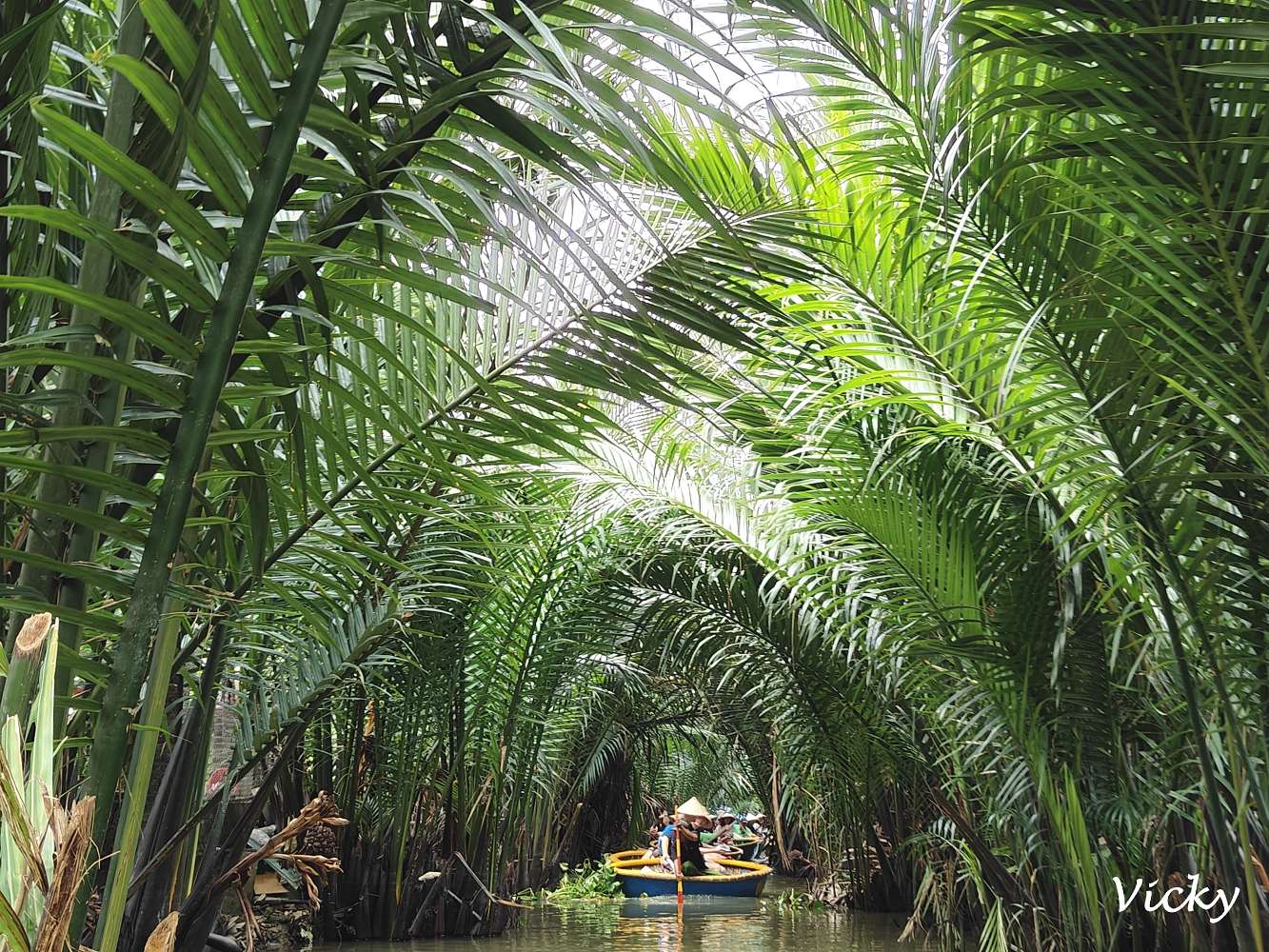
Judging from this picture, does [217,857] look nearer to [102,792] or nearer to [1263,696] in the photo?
[102,792]

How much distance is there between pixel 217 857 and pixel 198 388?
8.51ft

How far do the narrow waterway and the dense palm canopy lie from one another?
1252mm

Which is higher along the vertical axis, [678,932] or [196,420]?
[196,420]

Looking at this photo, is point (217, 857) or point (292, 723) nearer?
point (217, 857)

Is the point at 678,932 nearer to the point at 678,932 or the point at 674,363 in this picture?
the point at 678,932

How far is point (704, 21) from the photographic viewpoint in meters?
1.01

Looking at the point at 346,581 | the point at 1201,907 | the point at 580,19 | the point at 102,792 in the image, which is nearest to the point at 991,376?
the point at 1201,907
